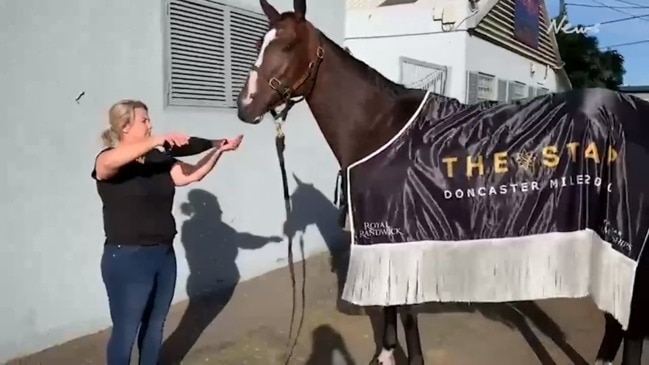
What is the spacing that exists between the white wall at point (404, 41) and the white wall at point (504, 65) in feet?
0.82

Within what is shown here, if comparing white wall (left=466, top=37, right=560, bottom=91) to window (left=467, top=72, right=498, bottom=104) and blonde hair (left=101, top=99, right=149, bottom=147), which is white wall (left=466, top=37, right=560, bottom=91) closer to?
window (left=467, top=72, right=498, bottom=104)

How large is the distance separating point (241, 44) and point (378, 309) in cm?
272

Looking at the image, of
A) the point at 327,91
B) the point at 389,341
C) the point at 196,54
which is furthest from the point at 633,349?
the point at 196,54

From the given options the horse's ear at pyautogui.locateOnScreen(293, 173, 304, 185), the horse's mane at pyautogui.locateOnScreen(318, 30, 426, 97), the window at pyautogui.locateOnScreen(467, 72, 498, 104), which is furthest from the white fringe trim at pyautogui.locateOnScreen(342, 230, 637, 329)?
the window at pyautogui.locateOnScreen(467, 72, 498, 104)

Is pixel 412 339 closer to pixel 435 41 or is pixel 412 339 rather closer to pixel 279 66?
pixel 279 66

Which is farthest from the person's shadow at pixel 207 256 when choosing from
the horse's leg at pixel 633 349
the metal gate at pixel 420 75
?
the metal gate at pixel 420 75

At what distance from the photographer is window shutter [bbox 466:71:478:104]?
10344mm

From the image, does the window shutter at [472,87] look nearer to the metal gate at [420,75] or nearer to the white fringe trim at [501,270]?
the metal gate at [420,75]

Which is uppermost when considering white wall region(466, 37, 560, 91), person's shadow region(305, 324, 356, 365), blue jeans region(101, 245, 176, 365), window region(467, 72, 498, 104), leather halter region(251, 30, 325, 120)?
white wall region(466, 37, 560, 91)

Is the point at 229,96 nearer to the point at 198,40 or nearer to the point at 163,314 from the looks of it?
the point at 198,40

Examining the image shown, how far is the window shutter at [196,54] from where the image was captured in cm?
537

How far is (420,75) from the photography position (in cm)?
910

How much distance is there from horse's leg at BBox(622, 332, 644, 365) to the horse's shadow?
0.72 meters

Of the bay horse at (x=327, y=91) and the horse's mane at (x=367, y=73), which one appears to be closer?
the bay horse at (x=327, y=91)
